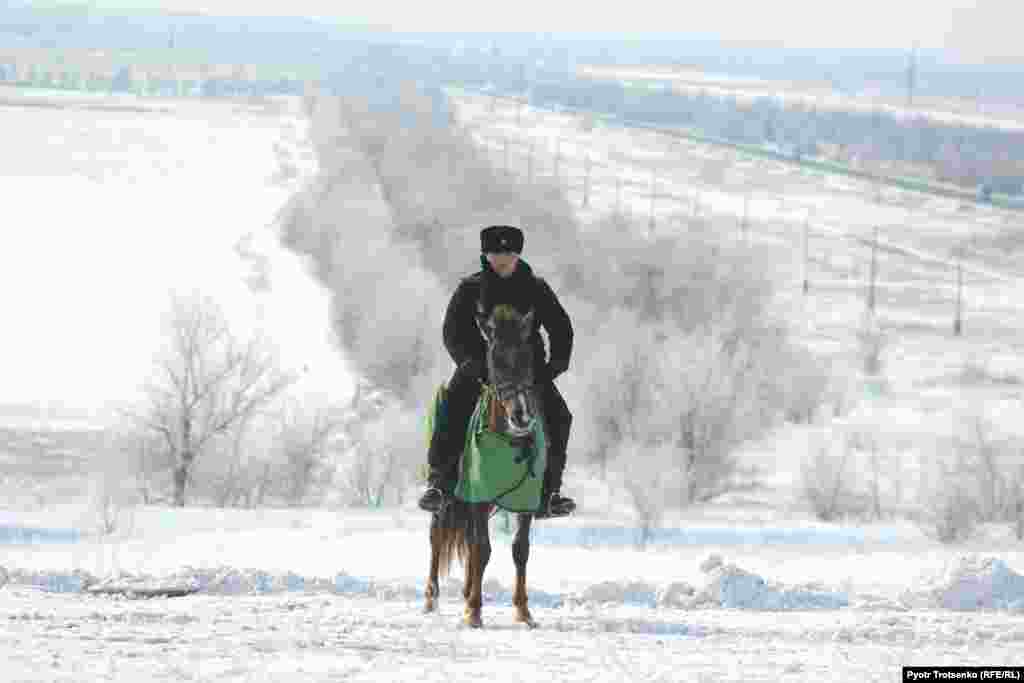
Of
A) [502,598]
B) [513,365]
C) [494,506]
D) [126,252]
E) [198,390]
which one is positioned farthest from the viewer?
[126,252]

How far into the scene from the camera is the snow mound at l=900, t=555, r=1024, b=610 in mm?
8023

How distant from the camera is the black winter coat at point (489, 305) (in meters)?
6.90

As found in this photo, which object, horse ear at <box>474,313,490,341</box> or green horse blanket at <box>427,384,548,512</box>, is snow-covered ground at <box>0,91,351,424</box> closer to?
green horse blanket at <box>427,384,548,512</box>

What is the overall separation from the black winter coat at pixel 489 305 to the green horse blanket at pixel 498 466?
218 millimetres

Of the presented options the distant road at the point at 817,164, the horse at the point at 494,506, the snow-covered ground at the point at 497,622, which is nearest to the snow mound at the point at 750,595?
the snow-covered ground at the point at 497,622

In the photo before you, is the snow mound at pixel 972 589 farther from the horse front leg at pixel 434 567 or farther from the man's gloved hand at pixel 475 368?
the man's gloved hand at pixel 475 368

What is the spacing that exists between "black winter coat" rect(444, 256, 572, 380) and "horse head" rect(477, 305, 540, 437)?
19cm

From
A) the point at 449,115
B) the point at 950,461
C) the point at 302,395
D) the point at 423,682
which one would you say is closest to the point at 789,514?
the point at 950,461

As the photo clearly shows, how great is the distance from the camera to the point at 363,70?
4252 inches

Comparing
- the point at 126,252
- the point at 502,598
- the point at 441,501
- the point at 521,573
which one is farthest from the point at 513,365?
the point at 126,252

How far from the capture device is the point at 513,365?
259 inches

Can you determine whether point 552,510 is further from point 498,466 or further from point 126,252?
point 126,252

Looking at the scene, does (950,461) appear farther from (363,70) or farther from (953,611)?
(363,70)

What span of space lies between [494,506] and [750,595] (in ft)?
5.35
